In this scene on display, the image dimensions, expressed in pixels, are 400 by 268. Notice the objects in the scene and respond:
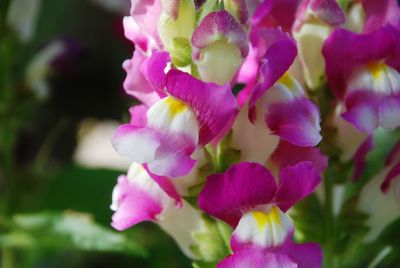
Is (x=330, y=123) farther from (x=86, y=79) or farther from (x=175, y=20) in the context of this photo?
(x=86, y=79)

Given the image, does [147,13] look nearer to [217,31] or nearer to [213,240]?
[217,31]

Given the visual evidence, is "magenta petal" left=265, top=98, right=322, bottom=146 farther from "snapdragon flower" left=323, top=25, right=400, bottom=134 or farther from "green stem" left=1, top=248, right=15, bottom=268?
"green stem" left=1, top=248, right=15, bottom=268

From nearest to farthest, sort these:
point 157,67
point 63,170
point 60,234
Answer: point 157,67
point 60,234
point 63,170

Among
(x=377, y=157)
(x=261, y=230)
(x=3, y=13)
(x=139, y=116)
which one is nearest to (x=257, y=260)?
(x=261, y=230)

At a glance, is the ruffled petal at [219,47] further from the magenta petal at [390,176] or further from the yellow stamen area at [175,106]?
the magenta petal at [390,176]

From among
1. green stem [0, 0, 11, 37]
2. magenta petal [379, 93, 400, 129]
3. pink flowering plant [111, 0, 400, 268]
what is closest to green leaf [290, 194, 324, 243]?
pink flowering plant [111, 0, 400, 268]

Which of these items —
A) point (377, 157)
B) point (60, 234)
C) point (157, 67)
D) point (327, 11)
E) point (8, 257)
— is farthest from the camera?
point (8, 257)
